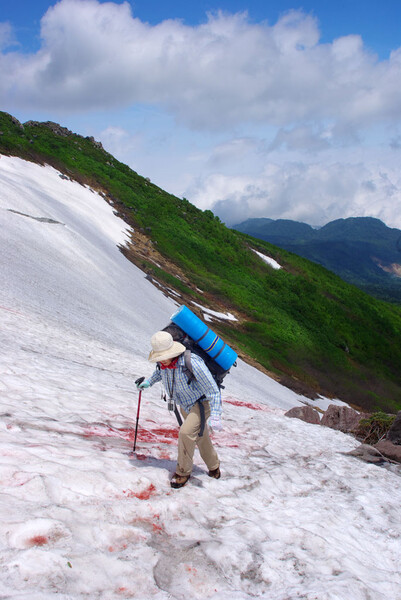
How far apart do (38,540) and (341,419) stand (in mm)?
14682

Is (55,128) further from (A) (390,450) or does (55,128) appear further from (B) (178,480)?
(B) (178,480)

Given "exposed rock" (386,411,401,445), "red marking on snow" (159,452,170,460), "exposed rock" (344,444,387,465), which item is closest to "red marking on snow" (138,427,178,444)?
"red marking on snow" (159,452,170,460)

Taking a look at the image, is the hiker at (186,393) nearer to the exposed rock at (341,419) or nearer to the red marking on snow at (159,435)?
the red marking on snow at (159,435)

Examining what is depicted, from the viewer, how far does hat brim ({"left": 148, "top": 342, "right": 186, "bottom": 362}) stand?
6781mm

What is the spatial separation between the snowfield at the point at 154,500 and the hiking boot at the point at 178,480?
92 millimetres

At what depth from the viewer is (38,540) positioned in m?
4.53

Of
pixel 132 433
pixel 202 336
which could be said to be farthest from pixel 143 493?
pixel 132 433

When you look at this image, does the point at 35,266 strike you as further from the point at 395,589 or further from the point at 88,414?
the point at 395,589

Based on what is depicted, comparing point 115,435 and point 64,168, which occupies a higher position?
point 64,168

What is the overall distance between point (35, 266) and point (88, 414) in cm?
→ 1603

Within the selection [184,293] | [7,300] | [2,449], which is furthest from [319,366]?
[2,449]

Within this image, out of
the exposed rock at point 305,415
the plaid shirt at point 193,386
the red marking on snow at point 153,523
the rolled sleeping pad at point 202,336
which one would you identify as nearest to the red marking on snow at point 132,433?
the plaid shirt at point 193,386

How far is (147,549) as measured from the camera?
16.6ft

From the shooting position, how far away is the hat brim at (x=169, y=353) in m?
6.78
